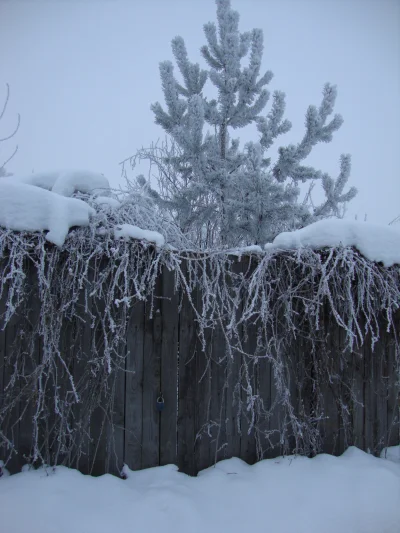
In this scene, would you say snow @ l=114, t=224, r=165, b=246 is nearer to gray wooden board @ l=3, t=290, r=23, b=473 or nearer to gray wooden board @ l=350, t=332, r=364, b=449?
gray wooden board @ l=3, t=290, r=23, b=473

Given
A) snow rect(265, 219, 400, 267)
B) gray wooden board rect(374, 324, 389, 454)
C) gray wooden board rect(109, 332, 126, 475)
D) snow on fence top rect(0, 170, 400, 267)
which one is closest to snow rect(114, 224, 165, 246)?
snow on fence top rect(0, 170, 400, 267)

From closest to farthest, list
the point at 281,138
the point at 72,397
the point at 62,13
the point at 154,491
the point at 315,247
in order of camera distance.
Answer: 1. the point at 154,491
2. the point at 72,397
3. the point at 315,247
4. the point at 281,138
5. the point at 62,13

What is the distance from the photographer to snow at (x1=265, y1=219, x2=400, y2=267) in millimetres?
2584

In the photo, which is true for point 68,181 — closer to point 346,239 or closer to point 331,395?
point 346,239

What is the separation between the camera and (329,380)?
2723 mm

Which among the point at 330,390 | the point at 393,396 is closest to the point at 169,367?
the point at 330,390

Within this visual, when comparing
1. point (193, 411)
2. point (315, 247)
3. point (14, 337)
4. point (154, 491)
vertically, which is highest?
point (315, 247)

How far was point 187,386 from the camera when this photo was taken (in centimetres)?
245

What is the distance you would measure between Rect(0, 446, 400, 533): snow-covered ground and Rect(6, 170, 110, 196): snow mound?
6.11 ft

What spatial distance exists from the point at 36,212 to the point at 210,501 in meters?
1.97

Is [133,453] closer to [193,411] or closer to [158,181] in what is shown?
[193,411]

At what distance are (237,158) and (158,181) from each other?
2072 mm

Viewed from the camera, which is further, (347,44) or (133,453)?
(347,44)

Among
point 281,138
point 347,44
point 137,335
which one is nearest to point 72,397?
point 137,335
